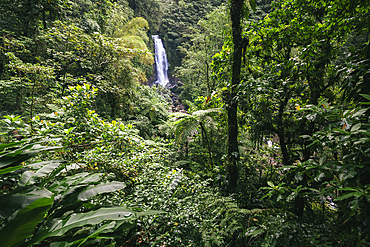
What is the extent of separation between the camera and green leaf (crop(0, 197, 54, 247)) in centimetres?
80

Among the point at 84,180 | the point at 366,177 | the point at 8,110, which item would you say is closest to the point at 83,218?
the point at 84,180

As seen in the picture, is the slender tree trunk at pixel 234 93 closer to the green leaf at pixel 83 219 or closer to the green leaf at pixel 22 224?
the green leaf at pixel 83 219

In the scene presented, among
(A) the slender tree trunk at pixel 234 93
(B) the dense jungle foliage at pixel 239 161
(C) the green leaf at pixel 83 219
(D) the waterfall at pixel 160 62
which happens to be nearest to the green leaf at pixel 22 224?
(B) the dense jungle foliage at pixel 239 161

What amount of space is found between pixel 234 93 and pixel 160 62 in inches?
698

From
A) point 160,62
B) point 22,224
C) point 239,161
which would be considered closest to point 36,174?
point 22,224

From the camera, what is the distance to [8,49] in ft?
15.8

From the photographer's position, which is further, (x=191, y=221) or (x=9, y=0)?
(x=9, y=0)

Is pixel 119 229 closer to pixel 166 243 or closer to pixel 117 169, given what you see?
pixel 166 243

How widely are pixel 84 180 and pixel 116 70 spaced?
16.1 ft

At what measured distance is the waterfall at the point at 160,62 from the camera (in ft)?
58.3

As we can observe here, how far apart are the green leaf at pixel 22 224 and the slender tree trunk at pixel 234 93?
2.00m

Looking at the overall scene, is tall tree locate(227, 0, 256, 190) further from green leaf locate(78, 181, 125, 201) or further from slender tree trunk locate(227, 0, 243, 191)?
green leaf locate(78, 181, 125, 201)

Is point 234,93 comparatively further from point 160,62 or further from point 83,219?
point 160,62

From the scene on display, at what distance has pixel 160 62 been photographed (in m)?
18.3
